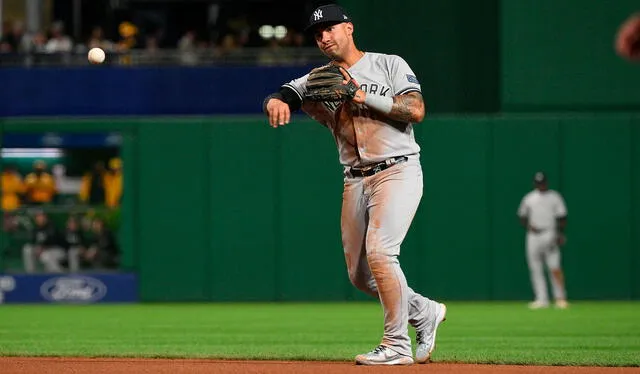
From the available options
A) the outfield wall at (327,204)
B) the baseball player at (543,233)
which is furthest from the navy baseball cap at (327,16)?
the outfield wall at (327,204)

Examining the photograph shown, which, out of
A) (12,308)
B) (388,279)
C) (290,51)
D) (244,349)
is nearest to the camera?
(388,279)

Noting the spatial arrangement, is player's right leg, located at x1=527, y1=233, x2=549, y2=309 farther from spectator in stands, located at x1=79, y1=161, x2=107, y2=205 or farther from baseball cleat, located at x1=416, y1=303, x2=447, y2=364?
baseball cleat, located at x1=416, y1=303, x2=447, y2=364

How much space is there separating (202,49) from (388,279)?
13558mm

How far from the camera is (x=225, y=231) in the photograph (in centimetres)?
1884

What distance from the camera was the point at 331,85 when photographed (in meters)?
7.61

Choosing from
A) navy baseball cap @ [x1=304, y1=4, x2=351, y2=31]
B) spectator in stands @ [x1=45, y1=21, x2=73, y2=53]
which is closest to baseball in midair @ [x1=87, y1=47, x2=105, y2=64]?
navy baseball cap @ [x1=304, y1=4, x2=351, y2=31]

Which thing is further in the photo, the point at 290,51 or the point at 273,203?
the point at 290,51

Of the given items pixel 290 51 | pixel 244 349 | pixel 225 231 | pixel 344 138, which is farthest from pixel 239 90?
pixel 344 138

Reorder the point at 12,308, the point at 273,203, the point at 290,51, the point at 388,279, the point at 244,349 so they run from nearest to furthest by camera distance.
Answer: the point at 388,279
the point at 244,349
the point at 12,308
the point at 273,203
the point at 290,51

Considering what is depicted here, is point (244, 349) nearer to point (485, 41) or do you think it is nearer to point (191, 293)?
point (191, 293)

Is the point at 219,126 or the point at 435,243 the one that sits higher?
the point at 219,126

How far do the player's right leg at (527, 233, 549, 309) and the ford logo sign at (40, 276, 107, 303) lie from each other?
6104mm

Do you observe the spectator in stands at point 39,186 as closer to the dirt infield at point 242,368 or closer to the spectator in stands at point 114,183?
the spectator in stands at point 114,183

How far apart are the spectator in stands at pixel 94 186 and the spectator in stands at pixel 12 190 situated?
90 centimetres
